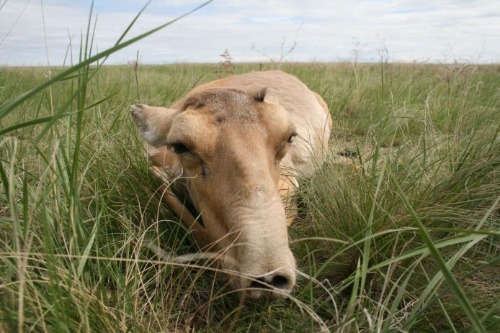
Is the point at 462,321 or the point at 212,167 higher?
the point at 212,167

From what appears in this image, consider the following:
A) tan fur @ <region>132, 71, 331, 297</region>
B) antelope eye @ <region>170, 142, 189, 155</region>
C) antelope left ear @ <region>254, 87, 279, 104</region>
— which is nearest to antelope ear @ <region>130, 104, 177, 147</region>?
tan fur @ <region>132, 71, 331, 297</region>

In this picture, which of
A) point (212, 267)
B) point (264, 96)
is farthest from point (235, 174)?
point (264, 96)

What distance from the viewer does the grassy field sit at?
1.65 m

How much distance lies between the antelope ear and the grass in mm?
187

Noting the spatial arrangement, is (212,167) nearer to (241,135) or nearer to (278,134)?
(241,135)

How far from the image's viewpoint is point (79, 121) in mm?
1937

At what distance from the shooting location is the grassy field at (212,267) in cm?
165

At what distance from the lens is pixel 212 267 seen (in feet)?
8.50

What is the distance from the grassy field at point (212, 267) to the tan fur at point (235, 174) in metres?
0.16

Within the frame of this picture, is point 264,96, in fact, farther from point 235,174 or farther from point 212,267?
point 212,267

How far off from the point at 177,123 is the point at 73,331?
153 cm

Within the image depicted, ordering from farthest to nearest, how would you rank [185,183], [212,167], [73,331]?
1. [185,183]
2. [212,167]
3. [73,331]

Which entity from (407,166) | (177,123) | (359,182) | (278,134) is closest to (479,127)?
(407,166)

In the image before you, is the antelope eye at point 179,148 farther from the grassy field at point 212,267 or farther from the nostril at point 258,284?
the nostril at point 258,284
